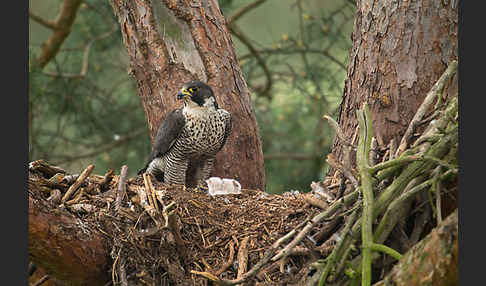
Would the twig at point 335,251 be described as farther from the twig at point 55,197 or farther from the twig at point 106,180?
the twig at point 106,180

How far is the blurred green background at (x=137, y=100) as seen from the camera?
17.8ft

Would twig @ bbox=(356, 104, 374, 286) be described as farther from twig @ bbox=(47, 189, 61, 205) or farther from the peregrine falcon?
the peregrine falcon

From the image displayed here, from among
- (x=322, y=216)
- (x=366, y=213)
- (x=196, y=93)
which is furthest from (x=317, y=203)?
(x=196, y=93)

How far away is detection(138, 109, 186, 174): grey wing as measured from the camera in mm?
3666

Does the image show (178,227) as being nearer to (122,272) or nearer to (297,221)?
(122,272)

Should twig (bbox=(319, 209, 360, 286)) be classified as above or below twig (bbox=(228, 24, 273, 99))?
below

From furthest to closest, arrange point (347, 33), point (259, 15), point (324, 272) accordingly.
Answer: point (259, 15)
point (347, 33)
point (324, 272)

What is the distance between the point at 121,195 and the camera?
2576mm

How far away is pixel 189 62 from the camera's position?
141 inches

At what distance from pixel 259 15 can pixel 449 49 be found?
16.8 ft

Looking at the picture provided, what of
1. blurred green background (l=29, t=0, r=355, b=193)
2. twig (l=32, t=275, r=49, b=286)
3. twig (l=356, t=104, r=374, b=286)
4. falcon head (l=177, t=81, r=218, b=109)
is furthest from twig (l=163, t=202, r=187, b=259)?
blurred green background (l=29, t=0, r=355, b=193)

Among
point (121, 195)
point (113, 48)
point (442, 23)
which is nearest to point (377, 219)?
point (442, 23)

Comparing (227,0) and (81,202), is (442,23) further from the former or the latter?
(227,0)

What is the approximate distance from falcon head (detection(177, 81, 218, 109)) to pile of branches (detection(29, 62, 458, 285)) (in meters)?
0.72
